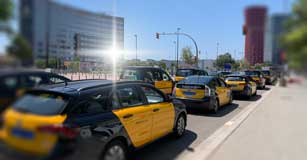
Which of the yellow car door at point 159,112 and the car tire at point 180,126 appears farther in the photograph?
the car tire at point 180,126

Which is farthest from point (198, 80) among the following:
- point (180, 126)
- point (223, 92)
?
point (180, 126)

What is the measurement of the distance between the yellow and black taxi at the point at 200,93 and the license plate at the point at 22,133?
7.85 metres

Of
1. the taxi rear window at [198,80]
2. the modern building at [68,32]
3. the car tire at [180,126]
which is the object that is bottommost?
the car tire at [180,126]

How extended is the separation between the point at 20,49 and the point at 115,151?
267cm

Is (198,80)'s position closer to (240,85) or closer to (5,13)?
(240,85)

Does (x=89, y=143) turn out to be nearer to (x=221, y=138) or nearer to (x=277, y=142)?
(x=221, y=138)

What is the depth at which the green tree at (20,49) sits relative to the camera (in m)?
1.33

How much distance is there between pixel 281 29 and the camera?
146cm

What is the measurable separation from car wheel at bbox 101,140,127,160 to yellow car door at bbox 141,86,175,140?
1.04 meters

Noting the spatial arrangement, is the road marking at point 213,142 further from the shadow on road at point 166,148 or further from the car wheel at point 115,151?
the car wheel at point 115,151

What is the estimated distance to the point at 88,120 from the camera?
3432 millimetres

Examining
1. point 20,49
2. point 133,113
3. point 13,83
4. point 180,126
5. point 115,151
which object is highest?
point 20,49

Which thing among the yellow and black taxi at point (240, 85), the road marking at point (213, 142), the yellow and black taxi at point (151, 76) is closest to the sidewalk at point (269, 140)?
the road marking at point (213, 142)

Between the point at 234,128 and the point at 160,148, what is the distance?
265cm
